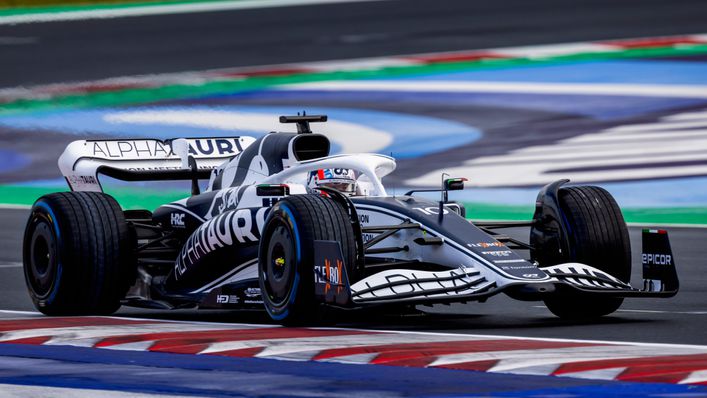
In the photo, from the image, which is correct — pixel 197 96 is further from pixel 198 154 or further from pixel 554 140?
pixel 198 154

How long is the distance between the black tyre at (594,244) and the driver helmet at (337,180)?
1.50 metres

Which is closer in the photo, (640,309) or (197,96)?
(640,309)

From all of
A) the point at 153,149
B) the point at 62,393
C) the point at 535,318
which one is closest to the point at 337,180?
the point at 535,318

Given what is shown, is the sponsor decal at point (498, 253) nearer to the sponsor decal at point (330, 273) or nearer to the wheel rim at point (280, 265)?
the sponsor decal at point (330, 273)

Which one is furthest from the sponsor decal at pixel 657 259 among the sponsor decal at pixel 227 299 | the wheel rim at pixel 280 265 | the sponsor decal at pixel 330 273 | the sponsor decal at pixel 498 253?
the sponsor decal at pixel 227 299

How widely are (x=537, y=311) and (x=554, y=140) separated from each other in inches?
435

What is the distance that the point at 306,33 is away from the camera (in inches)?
1208

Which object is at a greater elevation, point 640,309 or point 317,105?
point 317,105

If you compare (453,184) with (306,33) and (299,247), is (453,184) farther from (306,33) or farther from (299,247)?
(306,33)

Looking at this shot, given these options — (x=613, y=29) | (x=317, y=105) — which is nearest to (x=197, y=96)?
(x=317, y=105)

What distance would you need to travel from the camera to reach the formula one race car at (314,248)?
419 inches

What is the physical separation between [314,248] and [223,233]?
4.68 ft

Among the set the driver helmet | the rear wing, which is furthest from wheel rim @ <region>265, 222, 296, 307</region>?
the rear wing

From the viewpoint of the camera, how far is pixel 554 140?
23156 millimetres
